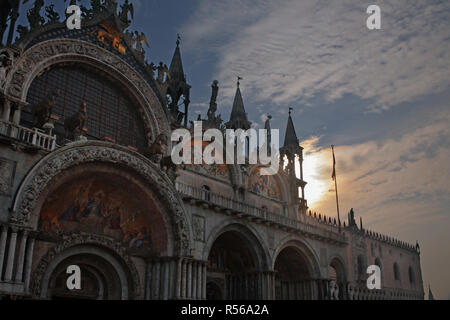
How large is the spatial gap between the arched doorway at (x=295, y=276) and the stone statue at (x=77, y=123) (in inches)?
632

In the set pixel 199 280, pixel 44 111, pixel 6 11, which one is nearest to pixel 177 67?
pixel 6 11

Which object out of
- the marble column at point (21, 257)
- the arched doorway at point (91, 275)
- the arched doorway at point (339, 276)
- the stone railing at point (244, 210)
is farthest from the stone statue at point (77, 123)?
the arched doorway at point (339, 276)

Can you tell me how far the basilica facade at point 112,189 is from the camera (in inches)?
650

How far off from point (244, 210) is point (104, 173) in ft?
29.5

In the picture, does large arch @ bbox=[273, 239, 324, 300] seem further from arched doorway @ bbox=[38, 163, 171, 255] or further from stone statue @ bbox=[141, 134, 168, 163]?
stone statue @ bbox=[141, 134, 168, 163]

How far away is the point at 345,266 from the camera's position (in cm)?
3356

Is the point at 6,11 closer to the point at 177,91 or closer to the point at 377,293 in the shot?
the point at 177,91

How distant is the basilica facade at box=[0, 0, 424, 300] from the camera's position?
650 inches

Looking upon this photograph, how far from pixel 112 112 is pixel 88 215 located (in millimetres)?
6340

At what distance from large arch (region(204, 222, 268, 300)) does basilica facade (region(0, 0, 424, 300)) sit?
67 mm

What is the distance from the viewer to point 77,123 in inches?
726

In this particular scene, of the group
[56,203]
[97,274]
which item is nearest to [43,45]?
[56,203]

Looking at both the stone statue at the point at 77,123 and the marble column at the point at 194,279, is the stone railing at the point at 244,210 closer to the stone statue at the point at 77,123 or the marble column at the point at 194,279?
the marble column at the point at 194,279

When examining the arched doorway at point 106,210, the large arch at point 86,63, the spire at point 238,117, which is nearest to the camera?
the arched doorway at point 106,210
